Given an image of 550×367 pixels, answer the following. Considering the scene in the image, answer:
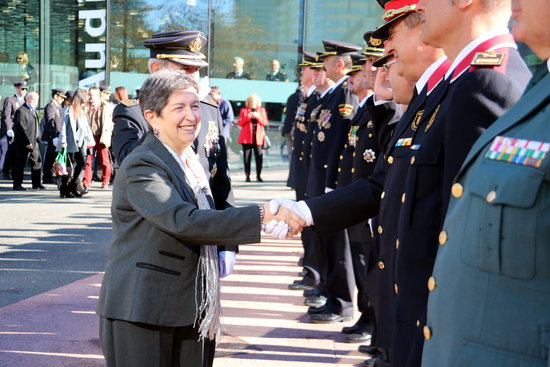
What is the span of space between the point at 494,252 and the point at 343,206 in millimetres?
1491

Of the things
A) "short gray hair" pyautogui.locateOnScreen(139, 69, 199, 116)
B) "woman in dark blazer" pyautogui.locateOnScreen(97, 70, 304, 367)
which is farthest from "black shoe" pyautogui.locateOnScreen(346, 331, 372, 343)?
"short gray hair" pyautogui.locateOnScreen(139, 69, 199, 116)

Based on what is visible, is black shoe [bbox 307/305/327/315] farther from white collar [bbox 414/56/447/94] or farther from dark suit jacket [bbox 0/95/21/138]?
dark suit jacket [bbox 0/95/21/138]

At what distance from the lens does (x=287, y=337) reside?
508 cm

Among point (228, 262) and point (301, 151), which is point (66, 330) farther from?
point (301, 151)

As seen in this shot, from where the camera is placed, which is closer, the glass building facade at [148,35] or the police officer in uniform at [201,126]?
the police officer in uniform at [201,126]

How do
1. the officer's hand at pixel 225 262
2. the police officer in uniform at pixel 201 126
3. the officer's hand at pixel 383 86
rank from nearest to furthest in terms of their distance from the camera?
the officer's hand at pixel 225 262, the police officer in uniform at pixel 201 126, the officer's hand at pixel 383 86

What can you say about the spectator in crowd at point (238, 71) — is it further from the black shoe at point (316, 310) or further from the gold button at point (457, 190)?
the gold button at point (457, 190)

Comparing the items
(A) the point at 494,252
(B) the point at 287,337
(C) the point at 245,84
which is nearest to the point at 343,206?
(A) the point at 494,252

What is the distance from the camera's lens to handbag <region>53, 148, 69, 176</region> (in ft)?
41.2

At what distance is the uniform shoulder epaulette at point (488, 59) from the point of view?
6.66 feet

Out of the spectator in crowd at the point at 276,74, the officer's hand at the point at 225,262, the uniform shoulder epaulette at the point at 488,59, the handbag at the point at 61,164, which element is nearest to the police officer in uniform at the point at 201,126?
the officer's hand at the point at 225,262

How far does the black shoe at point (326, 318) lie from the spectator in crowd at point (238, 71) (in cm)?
1303

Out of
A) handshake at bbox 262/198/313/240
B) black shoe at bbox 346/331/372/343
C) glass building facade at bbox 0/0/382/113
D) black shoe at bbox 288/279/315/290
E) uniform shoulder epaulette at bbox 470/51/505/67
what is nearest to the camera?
uniform shoulder epaulette at bbox 470/51/505/67

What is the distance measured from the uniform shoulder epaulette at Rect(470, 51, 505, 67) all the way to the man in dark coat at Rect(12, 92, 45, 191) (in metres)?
12.8
